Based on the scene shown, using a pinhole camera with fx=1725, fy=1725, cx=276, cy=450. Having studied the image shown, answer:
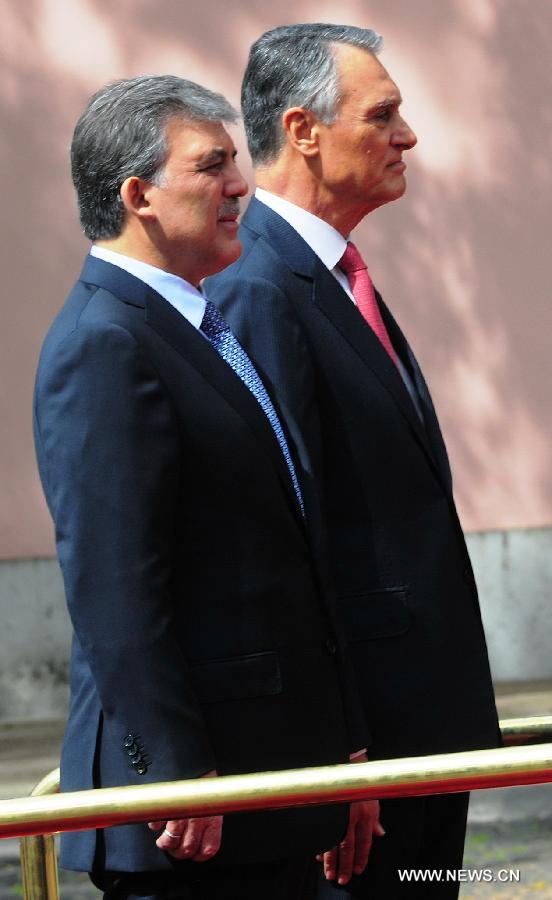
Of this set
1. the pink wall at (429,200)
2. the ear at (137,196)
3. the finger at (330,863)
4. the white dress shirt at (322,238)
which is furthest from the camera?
the pink wall at (429,200)

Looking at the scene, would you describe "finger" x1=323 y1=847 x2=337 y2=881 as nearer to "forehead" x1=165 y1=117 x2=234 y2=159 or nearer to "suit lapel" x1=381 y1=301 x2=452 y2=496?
"suit lapel" x1=381 y1=301 x2=452 y2=496

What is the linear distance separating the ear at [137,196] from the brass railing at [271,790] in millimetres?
851

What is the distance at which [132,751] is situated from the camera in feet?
7.32

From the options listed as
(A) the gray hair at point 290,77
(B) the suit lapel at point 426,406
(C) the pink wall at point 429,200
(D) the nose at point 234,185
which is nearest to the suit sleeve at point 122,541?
(D) the nose at point 234,185

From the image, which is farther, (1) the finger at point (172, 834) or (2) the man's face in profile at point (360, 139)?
(2) the man's face in profile at point (360, 139)

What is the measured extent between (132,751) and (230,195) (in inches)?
31.6

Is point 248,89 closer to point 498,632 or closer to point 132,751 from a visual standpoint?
point 132,751

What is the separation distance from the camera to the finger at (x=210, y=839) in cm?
224

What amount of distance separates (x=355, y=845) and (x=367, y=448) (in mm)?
628

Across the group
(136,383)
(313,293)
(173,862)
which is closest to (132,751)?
(173,862)

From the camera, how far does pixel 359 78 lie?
9.72 feet

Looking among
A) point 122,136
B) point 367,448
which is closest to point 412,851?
point 367,448

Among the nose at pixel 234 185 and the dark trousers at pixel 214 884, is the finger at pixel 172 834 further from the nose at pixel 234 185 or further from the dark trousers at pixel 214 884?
the nose at pixel 234 185

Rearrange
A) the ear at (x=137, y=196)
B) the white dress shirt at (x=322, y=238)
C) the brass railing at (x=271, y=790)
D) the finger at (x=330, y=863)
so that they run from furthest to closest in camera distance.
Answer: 1. the white dress shirt at (x=322, y=238)
2. the finger at (x=330, y=863)
3. the ear at (x=137, y=196)
4. the brass railing at (x=271, y=790)
